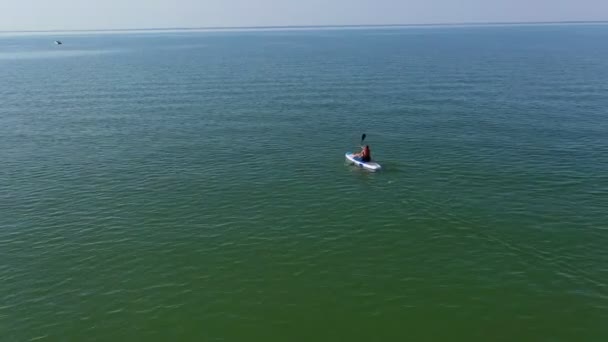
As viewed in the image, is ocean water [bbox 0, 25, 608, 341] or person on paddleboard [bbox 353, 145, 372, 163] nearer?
ocean water [bbox 0, 25, 608, 341]

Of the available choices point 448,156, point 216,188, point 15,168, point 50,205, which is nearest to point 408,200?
point 448,156

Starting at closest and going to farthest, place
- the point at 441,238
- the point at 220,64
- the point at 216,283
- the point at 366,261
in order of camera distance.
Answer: the point at 216,283
the point at 366,261
the point at 441,238
the point at 220,64

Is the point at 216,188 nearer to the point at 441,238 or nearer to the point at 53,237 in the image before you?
the point at 53,237

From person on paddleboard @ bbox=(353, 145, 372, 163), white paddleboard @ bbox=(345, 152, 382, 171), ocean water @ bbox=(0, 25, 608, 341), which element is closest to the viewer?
ocean water @ bbox=(0, 25, 608, 341)

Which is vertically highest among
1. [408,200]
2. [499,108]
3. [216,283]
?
[499,108]

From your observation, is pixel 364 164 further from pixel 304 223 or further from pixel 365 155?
pixel 304 223

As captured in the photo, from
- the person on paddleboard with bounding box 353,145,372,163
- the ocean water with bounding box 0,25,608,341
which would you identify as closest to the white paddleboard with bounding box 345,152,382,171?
the person on paddleboard with bounding box 353,145,372,163

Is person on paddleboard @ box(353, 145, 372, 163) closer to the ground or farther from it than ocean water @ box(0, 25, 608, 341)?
farther from it

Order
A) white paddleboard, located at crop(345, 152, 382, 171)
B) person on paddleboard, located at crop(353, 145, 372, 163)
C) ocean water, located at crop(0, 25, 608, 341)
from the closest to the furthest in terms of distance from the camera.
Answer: ocean water, located at crop(0, 25, 608, 341) < white paddleboard, located at crop(345, 152, 382, 171) < person on paddleboard, located at crop(353, 145, 372, 163)

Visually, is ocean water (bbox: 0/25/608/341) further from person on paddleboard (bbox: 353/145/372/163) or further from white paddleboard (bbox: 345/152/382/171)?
person on paddleboard (bbox: 353/145/372/163)
